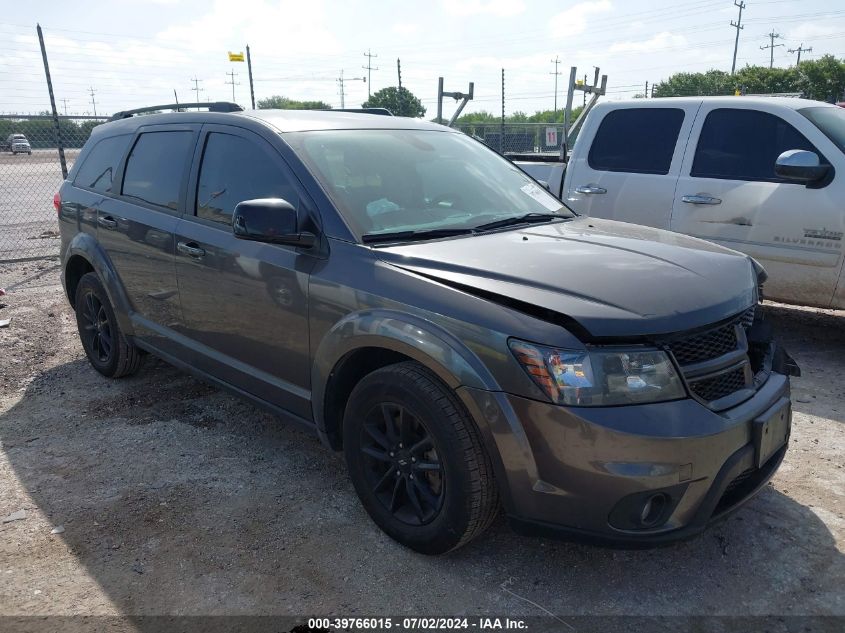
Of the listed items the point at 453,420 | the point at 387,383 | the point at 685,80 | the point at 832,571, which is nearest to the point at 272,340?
the point at 387,383

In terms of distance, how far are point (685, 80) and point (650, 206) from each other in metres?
50.2

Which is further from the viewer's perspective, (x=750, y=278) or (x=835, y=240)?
(x=835, y=240)

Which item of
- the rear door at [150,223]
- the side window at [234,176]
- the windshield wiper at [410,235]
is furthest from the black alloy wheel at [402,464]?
the rear door at [150,223]

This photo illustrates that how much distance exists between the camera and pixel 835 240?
5004 millimetres

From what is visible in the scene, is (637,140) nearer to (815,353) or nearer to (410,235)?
(815,353)

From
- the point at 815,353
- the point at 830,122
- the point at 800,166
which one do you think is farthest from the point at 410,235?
the point at 830,122

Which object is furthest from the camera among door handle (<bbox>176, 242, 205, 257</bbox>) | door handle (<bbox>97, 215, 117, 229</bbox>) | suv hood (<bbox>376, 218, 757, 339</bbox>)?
door handle (<bbox>97, 215, 117, 229</bbox>)

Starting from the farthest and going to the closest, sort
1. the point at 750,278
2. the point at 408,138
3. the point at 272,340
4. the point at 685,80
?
the point at 685,80, the point at 408,138, the point at 272,340, the point at 750,278

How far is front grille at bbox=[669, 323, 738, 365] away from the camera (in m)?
2.50

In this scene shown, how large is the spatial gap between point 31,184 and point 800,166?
2310cm

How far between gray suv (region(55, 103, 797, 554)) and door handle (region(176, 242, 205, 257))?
0.04 feet

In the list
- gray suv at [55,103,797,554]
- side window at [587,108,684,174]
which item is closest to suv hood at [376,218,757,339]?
gray suv at [55,103,797,554]

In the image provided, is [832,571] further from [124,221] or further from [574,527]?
[124,221]

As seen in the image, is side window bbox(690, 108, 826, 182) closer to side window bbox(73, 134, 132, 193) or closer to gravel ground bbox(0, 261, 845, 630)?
gravel ground bbox(0, 261, 845, 630)
